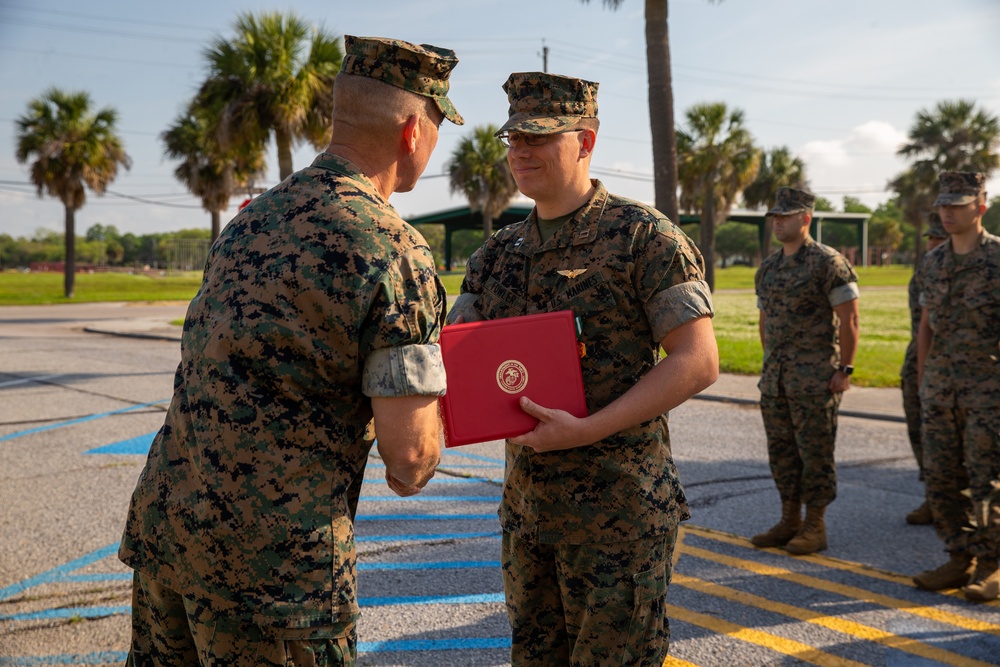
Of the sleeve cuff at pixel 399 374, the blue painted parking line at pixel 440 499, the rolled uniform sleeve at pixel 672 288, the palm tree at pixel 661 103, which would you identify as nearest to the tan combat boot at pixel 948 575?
the blue painted parking line at pixel 440 499

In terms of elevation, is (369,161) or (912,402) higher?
(369,161)

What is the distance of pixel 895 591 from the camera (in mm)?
4219

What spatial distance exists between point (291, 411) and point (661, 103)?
9737mm

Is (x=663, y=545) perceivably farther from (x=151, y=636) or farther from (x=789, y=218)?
(x=789, y=218)

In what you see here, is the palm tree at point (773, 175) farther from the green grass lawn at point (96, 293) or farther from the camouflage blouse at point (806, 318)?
the camouflage blouse at point (806, 318)

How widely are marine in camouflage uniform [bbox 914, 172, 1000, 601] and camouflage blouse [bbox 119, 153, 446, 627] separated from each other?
3.65 metres

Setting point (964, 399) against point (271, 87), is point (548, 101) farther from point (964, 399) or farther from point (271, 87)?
point (271, 87)

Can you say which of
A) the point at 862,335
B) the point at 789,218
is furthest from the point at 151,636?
the point at 862,335

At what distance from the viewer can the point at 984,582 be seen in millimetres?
4176

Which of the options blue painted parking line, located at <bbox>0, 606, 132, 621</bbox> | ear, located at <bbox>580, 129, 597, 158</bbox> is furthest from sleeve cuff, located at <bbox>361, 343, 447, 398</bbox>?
blue painted parking line, located at <bbox>0, 606, 132, 621</bbox>

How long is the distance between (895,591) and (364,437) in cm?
347

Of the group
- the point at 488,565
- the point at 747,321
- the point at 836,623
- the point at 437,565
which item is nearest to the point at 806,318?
the point at 836,623

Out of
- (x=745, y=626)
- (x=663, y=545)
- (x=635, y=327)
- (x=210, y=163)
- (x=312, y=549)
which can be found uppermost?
(x=210, y=163)

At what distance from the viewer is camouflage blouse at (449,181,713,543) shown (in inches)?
90.7
